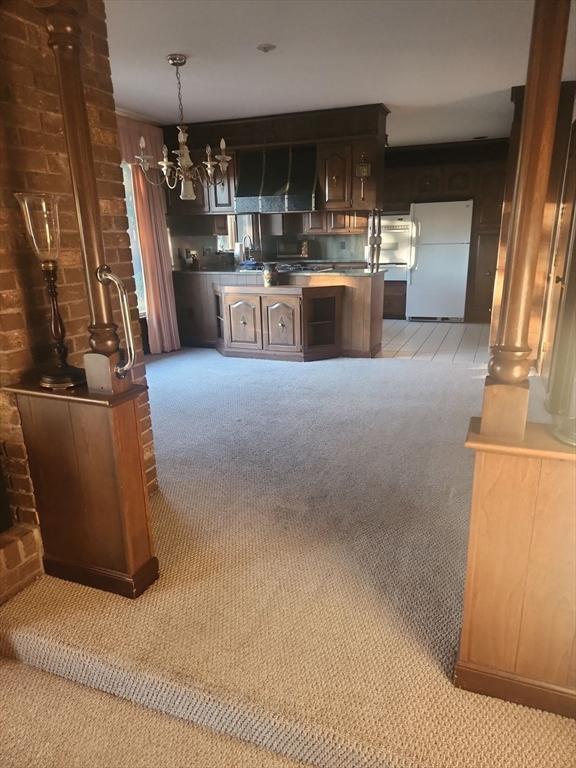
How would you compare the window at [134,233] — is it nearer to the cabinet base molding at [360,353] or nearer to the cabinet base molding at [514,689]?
the cabinet base molding at [360,353]

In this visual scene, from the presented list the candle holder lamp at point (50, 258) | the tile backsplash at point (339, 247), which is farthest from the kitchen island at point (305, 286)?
Result: the candle holder lamp at point (50, 258)

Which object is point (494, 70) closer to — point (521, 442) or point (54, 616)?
point (521, 442)

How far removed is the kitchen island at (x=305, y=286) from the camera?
17.9 ft

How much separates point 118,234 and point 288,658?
1.86m

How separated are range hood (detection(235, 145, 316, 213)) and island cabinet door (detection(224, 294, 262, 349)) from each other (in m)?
1.13

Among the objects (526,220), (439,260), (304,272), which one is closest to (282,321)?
(304,272)

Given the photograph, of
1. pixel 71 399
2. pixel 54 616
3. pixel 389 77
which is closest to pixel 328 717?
pixel 54 616

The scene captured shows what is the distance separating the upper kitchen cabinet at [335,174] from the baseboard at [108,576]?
15.2ft

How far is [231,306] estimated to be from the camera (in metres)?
5.67

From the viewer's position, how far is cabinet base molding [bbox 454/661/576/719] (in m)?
1.43

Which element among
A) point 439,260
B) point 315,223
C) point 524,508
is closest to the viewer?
point 524,508

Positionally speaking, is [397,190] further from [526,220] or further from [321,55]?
[526,220]

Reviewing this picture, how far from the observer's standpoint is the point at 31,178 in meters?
1.87

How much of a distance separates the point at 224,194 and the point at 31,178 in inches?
174
